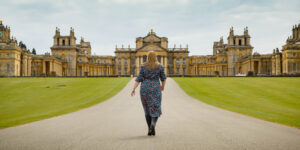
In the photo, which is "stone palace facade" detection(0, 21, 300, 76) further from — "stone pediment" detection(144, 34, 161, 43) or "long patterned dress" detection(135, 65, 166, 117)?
"long patterned dress" detection(135, 65, 166, 117)

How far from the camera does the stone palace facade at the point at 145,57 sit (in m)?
63.2

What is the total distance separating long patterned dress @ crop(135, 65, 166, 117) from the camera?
7262mm

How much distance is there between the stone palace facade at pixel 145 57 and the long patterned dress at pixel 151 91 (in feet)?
188

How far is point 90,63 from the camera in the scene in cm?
9338

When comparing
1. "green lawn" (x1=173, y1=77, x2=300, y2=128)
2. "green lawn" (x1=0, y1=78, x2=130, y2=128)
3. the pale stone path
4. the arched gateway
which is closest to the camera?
the pale stone path

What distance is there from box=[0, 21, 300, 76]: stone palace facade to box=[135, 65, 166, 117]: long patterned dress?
57.2 meters

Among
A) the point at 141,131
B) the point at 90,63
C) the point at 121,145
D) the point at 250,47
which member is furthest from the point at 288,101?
the point at 90,63

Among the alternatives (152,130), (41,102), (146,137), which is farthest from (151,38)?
(146,137)

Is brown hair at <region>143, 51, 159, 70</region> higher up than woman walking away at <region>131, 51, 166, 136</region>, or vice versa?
brown hair at <region>143, 51, 159, 70</region>

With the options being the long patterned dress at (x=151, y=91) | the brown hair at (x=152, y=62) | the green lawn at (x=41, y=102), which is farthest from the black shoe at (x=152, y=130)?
the green lawn at (x=41, y=102)

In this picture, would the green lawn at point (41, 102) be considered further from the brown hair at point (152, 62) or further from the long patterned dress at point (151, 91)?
the brown hair at point (152, 62)

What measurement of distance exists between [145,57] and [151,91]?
→ 83220mm

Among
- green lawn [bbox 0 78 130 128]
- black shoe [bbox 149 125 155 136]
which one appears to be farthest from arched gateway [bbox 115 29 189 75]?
black shoe [bbox 149 125 155 136]

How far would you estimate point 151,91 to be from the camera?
24.0 feet
